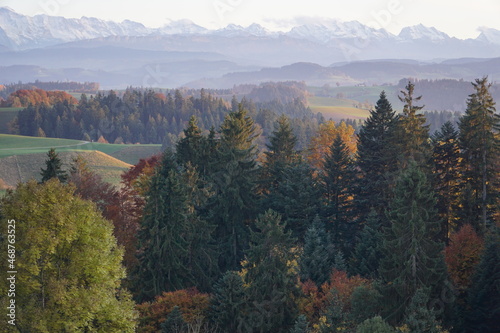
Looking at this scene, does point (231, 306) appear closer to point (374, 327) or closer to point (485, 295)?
point (374, 327)

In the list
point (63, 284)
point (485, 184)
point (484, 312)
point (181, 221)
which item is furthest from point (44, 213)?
point (485, 184)

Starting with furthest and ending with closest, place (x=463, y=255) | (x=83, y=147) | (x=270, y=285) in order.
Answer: (x=83, y=147) < (x=463, y=255) < (x=270, y=285)

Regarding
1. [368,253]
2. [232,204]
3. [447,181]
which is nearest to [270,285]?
[368,253]

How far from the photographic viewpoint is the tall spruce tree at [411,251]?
38906mm

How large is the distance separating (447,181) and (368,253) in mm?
10172

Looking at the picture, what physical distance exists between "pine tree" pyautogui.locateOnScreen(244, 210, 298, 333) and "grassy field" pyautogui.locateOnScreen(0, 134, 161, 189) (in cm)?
6332

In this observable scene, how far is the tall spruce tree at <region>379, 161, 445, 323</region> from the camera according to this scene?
3891cm

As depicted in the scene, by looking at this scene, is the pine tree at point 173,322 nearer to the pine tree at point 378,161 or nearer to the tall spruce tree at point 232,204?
the tall spruce tree at point 232,204

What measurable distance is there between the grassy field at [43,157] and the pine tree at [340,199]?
56318 mm

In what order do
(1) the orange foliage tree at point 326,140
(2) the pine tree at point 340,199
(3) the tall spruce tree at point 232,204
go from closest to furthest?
1. (2) the pine tree at point 340,199
2. (3) the tall spruce tree at point 232,204
3. (1) the orange foliage tree at point 326,140

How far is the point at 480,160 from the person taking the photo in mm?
48438

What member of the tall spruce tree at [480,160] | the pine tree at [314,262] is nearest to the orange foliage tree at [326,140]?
the tall spruce tree at [480,160]

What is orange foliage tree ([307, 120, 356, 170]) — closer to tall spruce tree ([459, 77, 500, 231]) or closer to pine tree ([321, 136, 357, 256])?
pine tree ([321, 136, 357, 256])

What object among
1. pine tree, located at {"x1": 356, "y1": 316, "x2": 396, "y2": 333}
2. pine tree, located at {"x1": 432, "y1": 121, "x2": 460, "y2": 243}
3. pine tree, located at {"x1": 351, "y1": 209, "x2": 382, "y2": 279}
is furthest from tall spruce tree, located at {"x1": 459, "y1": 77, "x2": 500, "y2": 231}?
pine tree, located at {"x1": 356, "y1": 316, "x2": 396, "y2": 333}
